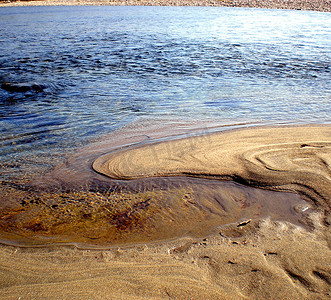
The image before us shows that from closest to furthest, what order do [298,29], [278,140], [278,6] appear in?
[278,140], [298,29], [278,6]

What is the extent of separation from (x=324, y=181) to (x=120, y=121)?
3142mm

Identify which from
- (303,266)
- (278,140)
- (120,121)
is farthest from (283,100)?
(303,266)

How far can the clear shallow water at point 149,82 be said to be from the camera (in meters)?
5.06

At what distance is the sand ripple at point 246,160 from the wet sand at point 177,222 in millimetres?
14

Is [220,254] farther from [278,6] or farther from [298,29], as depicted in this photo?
[278,6]

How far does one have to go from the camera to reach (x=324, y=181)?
3.21 meters

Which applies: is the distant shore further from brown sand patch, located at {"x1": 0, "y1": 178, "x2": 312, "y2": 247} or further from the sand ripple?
brown sand patch, located at {"x1": 0, "y1": 178, "x2": 312, "y2": 247}

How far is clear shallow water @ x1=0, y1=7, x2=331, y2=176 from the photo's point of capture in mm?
5059

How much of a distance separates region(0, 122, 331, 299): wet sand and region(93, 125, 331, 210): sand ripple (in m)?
0.01

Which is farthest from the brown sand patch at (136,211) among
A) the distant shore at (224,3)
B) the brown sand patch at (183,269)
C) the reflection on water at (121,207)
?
the distant shore at (224,3)

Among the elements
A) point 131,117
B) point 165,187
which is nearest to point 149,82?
point 131,117

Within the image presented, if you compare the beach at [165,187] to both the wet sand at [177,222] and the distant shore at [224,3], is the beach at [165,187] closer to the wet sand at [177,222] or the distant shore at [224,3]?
the wet sand at [177,222]

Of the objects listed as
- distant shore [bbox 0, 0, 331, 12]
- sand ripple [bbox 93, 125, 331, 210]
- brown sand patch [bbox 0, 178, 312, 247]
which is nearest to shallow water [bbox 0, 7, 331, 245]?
brown sand patch [bbox 0, 178, 312, 247]

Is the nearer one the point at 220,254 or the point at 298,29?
the point at 220,254
